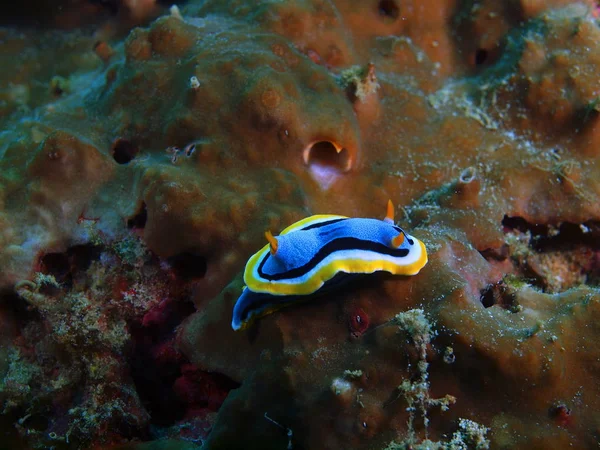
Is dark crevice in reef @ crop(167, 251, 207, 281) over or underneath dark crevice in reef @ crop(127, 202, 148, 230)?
underneath

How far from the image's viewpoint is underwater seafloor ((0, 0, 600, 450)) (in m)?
2.65

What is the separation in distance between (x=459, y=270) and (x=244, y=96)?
2.30 meters

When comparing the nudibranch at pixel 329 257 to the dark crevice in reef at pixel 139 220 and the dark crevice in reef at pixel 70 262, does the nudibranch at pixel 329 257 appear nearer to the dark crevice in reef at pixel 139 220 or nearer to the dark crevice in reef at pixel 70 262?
the dark crevice in reef at pixel 139 220

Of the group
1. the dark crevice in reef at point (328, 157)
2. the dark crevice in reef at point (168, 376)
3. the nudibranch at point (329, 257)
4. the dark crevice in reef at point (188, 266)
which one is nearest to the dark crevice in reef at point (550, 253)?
the nudibranch at point (329, 257)

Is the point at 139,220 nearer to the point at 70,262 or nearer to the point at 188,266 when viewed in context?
the point at 188,266

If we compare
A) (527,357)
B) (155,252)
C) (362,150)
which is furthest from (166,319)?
(527,357)

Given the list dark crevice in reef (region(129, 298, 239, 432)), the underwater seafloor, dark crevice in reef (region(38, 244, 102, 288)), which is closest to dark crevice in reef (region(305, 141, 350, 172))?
the underwater seafloor

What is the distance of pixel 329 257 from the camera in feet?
9.39

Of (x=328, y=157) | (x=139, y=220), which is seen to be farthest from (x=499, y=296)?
(x=139, y=220)

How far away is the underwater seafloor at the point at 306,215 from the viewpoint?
265 centimetres

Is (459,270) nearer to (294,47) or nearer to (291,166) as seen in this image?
(291,166)

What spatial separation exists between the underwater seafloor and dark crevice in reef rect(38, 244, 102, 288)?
2 cm

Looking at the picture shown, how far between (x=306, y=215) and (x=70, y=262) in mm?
2107

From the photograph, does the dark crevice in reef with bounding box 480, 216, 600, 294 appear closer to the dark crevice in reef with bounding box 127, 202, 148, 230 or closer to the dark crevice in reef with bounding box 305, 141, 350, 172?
the dark crevice in reef with bounding box 305, 141, 350, 172
